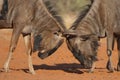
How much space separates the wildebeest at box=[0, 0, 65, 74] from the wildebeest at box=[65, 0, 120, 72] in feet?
1.31

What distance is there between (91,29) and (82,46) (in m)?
0.59

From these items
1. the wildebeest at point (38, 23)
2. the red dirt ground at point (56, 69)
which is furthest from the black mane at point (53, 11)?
the red dirt ground at point (56, 69)

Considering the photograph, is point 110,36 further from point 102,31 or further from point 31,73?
point 31,73

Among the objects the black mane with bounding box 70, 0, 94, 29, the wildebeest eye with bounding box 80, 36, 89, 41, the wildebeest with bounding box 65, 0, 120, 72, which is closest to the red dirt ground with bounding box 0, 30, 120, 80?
the wildebeest with bounding box 65, 0, 120, 72

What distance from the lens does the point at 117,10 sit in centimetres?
1436

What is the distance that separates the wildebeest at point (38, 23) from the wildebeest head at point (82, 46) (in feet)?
0.96

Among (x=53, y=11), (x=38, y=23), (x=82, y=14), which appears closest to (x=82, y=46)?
(x=82, y=14)

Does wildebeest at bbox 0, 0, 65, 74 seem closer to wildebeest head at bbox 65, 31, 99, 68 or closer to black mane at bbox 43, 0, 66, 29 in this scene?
black mane at bbox 43, 0, 66, 29

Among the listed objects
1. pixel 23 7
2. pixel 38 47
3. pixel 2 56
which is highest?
pixel 23 7

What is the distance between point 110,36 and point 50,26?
1994mm

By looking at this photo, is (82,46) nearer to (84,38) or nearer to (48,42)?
(84,38)

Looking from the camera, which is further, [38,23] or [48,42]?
[38,23]

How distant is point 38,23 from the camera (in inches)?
530

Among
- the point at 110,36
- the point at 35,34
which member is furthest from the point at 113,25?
the point at 35,34
